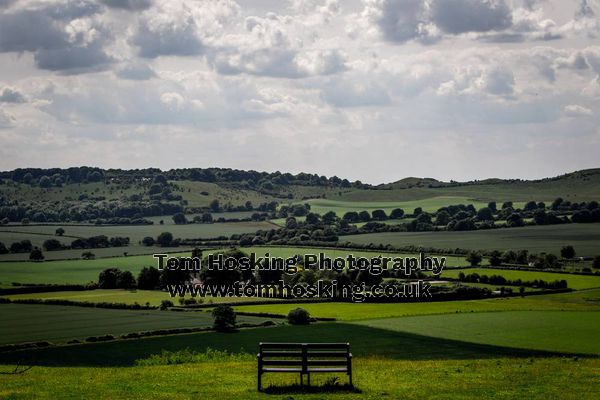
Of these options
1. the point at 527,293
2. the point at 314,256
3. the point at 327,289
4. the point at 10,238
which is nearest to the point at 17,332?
the point at 327,289

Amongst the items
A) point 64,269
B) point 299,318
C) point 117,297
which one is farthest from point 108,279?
point 299,318

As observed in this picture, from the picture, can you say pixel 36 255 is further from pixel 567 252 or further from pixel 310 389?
pixel 310 389

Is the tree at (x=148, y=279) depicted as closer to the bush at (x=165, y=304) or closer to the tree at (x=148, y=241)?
the bush at (x=165, y=304)

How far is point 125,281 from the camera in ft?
363

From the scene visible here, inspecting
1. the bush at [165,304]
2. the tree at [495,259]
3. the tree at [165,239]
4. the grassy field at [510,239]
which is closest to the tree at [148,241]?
the tree at [165,239]

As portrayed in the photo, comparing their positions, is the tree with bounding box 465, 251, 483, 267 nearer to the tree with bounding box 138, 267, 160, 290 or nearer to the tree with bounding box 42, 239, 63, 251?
the tree with bounding box 138, 267, 160, 290

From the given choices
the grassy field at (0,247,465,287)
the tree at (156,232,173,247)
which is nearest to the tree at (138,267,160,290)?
the grassy field at (0,247,465,287)

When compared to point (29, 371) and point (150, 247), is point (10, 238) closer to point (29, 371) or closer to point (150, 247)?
point (150, 247)

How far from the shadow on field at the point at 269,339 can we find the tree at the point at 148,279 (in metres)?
46.8

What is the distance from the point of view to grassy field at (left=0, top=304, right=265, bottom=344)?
206ft

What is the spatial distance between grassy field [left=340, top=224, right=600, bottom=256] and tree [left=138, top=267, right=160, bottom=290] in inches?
2030

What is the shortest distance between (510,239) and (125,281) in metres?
70.9

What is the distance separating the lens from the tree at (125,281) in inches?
4358

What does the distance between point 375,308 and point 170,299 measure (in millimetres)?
25262
